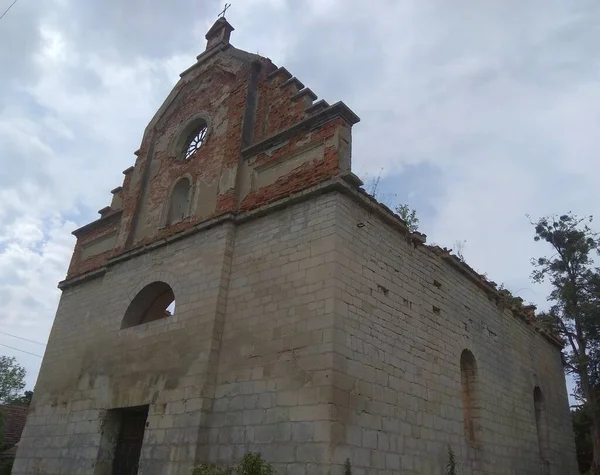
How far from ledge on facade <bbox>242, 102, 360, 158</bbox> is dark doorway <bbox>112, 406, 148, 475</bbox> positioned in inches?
208

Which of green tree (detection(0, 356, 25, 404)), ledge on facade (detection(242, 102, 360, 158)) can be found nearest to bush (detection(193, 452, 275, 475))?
ledge on facade (detection(242, 102, 360, 158))

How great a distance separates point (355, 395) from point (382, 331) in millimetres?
1326

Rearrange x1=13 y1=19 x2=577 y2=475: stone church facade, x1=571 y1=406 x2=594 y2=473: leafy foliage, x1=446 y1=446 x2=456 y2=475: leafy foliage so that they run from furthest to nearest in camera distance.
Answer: x1=571 y1=406 x2=594 y2=473: leafy foliage < x1=446 y1=446 x2=456 y2=475: leafy foliage < x1=13 y1=19 x2=577 y2=475: stone church facade

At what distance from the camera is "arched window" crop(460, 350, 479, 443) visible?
9.89 meters

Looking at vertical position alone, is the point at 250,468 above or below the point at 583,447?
below

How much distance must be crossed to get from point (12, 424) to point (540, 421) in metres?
20.1

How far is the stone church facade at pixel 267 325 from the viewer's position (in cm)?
738

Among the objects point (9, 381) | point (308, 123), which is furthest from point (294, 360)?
point (9, 381)

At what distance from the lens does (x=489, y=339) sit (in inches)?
Answer: 457

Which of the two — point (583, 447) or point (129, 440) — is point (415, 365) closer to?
point (129, 440)

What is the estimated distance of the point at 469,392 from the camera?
407 inches

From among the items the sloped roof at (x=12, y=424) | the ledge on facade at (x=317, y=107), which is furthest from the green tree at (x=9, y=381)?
the ledge on facade at (x=317, y=107)

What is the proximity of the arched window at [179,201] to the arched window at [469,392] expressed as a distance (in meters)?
6.82

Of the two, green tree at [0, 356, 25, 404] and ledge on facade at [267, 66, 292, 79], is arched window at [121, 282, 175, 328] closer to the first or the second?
ledge on facade at [267, 66, 292, 79]
